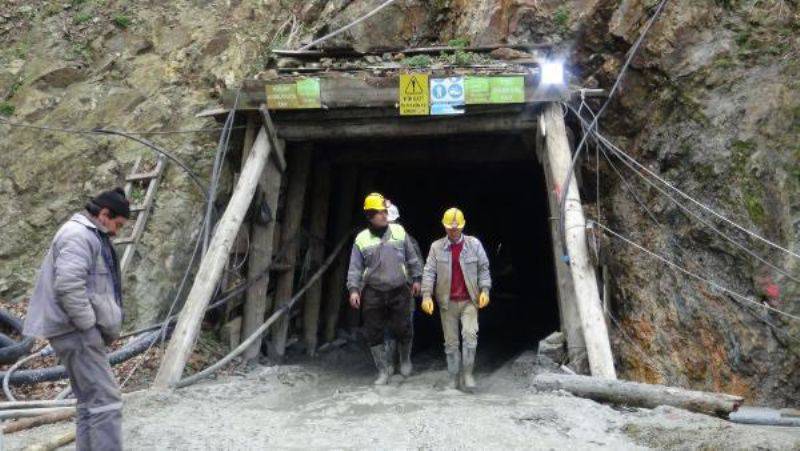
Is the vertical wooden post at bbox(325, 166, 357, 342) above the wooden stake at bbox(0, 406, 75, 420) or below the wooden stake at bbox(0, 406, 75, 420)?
above

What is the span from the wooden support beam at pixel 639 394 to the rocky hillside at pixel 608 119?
207 cm

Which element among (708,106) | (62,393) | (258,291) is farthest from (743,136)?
(62,393)

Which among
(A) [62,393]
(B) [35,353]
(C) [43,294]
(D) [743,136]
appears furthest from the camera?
(D) [743,136]

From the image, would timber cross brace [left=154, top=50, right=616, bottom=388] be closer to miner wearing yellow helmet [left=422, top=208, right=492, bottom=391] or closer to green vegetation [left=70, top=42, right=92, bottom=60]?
miner wearing yellow helmet [left=422, top=208, right=492, bottom=391]

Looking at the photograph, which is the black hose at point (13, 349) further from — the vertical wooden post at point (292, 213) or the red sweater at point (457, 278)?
the red sweater at point (457, 278)

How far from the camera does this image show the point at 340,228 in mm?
11078

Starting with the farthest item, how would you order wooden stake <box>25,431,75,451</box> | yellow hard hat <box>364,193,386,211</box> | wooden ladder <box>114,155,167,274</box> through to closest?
wooden ladder <box>114,155,167,274</box>
yellow hard hat <box>364,193,386,211</box>
wooden stake <box>25,431,75,451</box>

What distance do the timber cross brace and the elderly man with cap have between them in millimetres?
1262

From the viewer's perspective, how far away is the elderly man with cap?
24.7ft

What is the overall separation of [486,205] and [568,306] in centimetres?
1025

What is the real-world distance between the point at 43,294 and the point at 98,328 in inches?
14.5

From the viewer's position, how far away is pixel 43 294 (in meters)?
4.31

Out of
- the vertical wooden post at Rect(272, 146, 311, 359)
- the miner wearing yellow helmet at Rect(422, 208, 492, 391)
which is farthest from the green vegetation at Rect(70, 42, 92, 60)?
the miner wearing yellow helmet at Rect(422, 208, 492, 391)

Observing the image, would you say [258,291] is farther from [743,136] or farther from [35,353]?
[743,136]
